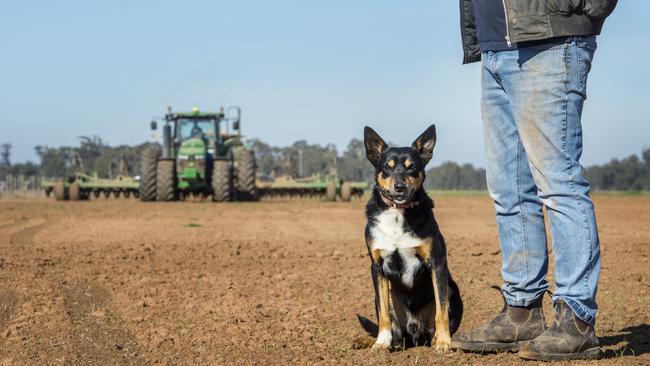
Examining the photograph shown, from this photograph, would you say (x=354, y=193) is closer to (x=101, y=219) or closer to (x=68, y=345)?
(x=101, y=219)

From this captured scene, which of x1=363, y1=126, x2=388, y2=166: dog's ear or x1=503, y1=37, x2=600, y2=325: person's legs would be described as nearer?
x1=503, y1=37, x2=600, y2=325: person's legs

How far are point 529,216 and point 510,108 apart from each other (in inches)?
21.5

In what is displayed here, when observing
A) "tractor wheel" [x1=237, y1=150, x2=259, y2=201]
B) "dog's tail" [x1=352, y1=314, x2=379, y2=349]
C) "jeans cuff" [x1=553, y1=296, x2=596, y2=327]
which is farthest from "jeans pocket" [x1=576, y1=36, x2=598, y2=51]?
"tractor wheel" [x1=237, y1=150, x2=259, y2=201]

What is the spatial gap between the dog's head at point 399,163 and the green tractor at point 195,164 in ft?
64.4

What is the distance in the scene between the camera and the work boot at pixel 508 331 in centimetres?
411

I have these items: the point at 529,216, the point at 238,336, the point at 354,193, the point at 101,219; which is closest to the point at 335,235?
the point at 101,219

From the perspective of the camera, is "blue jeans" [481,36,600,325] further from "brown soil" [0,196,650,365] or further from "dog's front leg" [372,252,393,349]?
"dog's front leg" [372,252,393,349]

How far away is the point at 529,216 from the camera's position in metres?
4.09

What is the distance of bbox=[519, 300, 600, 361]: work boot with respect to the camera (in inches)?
144

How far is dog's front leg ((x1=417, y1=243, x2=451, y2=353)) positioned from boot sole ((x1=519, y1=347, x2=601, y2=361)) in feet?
2.10

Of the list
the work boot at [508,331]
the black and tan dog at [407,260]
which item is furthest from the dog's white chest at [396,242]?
the work boot at [508,331]

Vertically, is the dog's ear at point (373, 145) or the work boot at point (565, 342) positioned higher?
the dog's ear at point (373, 145)

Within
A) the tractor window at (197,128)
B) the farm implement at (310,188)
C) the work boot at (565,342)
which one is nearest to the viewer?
the work boot at (565,342)

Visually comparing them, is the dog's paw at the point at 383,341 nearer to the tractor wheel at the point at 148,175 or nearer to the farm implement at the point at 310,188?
the tractor wheel at the point at 148,175
